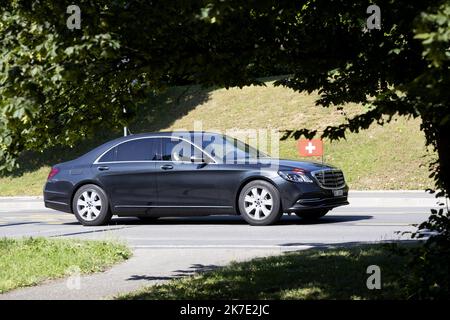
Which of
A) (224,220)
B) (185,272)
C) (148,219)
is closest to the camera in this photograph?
(185,272)

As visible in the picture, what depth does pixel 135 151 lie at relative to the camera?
13.9 metres

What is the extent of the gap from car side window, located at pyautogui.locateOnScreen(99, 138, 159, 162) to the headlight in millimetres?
2347

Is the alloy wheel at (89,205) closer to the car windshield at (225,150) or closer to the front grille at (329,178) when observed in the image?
the car windshield at (225,150)

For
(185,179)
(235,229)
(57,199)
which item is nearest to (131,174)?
(185,179)

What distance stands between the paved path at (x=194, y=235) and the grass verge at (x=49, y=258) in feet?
0.73

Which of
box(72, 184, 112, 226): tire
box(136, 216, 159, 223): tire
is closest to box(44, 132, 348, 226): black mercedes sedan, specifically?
box(72, 184, 112, 226): tire

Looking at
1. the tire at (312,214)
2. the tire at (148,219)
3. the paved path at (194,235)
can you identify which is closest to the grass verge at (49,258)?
the paved path at (194,235)

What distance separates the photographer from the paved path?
7859 mm

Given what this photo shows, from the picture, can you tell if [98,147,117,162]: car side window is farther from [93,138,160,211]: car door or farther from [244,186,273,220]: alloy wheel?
[244,186,273,220]: alloy wheel

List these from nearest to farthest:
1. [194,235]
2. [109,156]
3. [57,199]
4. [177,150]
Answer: [194,235]
[177,150]
[109,156]
[57,199]

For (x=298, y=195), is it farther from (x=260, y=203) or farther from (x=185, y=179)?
(x=185, y=179)

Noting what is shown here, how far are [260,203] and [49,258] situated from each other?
15.3ft
